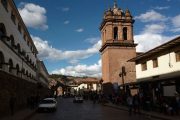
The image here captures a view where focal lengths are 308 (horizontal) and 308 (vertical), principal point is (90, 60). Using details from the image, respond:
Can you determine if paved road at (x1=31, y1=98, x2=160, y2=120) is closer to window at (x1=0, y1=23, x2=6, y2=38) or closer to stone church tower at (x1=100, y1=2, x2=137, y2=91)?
window at (x1=0, y1=23, x2=6, y2=38)

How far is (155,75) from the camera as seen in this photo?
32344 millimetres

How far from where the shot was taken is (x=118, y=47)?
59812mm

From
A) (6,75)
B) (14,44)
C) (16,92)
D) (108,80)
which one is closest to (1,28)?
(6,75)

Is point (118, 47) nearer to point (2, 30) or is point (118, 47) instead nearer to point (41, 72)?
point (41, 72)

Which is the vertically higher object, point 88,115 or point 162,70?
point 162,70

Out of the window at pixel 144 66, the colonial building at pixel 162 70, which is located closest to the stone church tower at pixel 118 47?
the window at pixel 144 66

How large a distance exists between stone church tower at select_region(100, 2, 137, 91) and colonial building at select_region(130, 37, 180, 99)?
22.1m

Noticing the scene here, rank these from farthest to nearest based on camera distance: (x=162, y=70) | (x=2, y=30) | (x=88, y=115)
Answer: (x=162, y=70)
(x=88, y=115)
(x=2, y=30)

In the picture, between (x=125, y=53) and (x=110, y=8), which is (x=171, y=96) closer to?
(x=125, y=53)

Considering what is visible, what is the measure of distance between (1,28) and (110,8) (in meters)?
40.4

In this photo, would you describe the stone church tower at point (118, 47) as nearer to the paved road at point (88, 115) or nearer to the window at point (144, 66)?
the window at point (144, 66)

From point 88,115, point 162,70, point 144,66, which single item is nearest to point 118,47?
point 144,66

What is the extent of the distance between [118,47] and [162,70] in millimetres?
29502

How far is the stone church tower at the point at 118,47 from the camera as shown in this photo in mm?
58906
